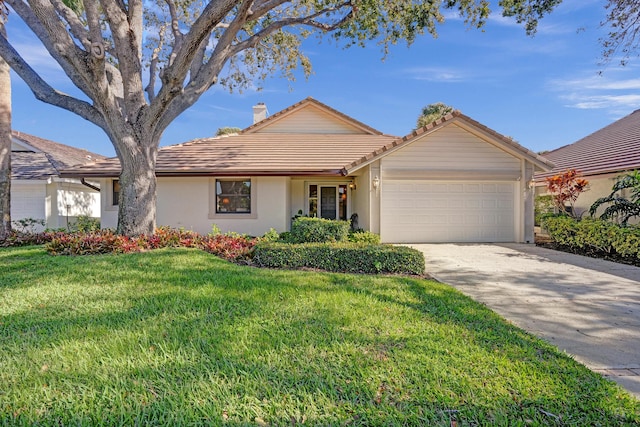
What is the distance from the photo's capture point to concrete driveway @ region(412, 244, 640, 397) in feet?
11.3

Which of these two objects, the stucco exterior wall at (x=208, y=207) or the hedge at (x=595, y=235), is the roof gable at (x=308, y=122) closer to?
the stucco exterior wall at (x=208, y=207)

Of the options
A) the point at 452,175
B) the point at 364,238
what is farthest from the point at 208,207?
the point at 452,175

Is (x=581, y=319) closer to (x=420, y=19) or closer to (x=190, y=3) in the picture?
(x=420, y=19)

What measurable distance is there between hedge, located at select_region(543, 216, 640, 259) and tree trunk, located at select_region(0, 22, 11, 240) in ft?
58.7

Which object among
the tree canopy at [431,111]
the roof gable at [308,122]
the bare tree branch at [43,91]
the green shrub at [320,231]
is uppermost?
the tree canopy at [431,111]

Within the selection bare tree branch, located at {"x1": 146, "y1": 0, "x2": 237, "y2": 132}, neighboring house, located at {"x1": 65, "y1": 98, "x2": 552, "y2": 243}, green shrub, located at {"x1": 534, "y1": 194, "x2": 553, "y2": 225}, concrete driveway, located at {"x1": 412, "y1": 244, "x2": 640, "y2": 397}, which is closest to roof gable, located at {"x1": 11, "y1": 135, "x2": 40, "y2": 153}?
neighboring house, located at {"x1": 65, "y1": 98, "x2": 552, "y2": 243}

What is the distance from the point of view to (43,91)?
8203 mm

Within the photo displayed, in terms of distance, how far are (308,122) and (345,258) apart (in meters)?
10.9

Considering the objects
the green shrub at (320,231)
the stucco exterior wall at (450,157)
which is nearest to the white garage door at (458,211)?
the stucco exterior wall at (450,157)

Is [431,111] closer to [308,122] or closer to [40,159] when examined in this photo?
[308,122]

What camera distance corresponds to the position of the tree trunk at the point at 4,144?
963cm

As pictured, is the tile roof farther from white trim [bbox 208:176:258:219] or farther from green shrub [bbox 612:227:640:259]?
green shrub [bbox 612:227:640:259]

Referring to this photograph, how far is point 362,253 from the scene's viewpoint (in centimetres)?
675

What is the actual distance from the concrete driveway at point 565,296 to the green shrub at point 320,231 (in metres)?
2.60
